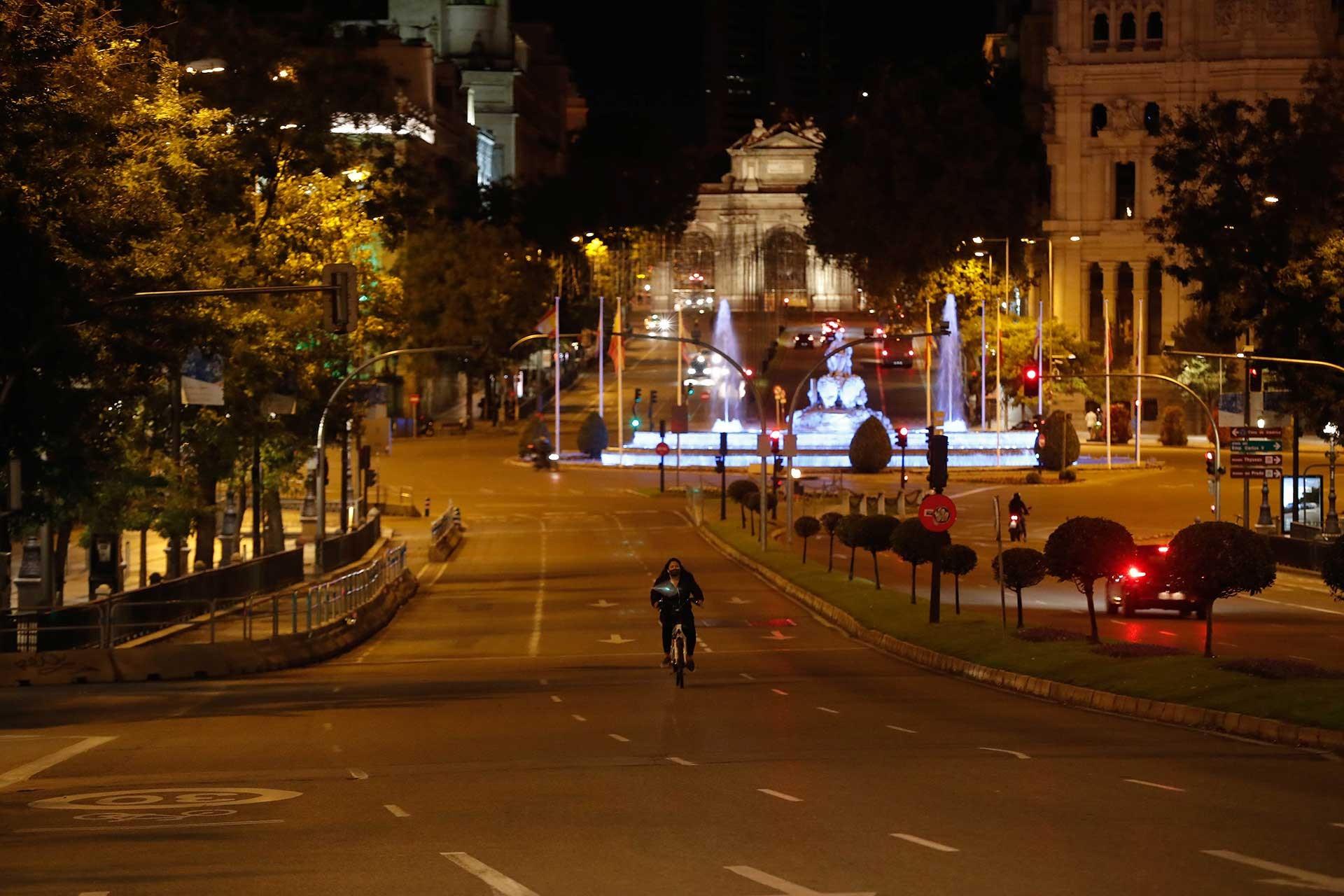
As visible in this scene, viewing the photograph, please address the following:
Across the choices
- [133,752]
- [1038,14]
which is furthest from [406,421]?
[133,752]

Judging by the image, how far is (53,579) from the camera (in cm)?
3416

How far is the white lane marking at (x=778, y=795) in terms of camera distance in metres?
14.5

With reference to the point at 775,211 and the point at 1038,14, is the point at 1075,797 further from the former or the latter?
the point at 775,211

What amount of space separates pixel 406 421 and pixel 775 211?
65694mm

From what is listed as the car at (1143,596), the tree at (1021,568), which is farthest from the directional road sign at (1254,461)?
the tree at (1021,568)

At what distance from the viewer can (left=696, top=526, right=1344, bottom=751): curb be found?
62.5 feet

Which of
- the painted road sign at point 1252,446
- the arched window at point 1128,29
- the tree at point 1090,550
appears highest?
the arched window at point 1128,29

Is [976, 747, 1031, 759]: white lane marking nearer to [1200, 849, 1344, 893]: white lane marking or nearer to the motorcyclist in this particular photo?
[1200, 849, 1344, 893]: white lane marking

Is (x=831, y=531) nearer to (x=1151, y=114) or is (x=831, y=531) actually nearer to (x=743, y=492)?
(x=743, y=492)

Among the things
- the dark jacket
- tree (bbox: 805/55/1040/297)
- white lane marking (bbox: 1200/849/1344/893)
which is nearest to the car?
the dark jacket

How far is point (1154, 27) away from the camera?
361ft

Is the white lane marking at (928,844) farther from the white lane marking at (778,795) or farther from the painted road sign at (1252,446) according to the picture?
the painted road sign at (1252,446)

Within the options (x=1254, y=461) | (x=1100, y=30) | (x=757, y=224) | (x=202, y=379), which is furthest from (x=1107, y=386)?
(x=757, y=224)

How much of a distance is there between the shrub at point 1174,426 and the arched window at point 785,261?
67.0m
